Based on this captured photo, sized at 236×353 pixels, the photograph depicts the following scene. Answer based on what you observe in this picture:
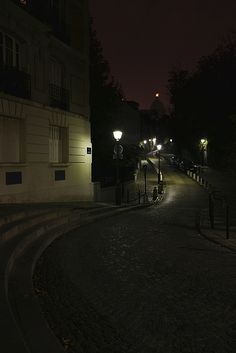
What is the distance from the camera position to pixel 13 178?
1584 centimetres

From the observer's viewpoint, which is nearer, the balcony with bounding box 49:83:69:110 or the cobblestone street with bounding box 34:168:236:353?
the cobblestone street with bounding box 34:168:236:353

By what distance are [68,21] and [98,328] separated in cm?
1880

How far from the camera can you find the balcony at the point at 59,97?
1947 centimetres

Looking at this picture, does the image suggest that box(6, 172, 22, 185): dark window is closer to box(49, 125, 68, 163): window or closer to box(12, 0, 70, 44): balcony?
box(49, 125, 68, 163): window

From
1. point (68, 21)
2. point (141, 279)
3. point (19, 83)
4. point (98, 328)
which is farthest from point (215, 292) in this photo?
point (68, 21)

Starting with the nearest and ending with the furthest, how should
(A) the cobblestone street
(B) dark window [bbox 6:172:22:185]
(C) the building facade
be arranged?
(A) the cobblestone street
(B) dark window [bbox 6:172:22:185]
(C) the building facade

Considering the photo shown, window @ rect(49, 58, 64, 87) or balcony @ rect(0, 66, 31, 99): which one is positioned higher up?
window @ rect(49, 58, 64, 87)

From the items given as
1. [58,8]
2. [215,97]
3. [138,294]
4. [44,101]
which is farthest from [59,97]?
[215,97]

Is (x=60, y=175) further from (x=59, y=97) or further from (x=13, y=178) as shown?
(x=13, y=178)

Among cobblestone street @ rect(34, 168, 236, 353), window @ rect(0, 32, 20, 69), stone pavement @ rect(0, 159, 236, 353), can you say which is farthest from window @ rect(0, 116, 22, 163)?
cobblestone street @ rect(34, 168, 236, 353)

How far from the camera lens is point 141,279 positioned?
7.62 m

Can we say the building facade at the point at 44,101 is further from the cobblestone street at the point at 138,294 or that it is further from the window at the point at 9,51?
the cobblestone street at the point at 138,294

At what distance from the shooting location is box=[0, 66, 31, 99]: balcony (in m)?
15.6

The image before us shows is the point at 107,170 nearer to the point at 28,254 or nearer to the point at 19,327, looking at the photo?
the point at 28,254
